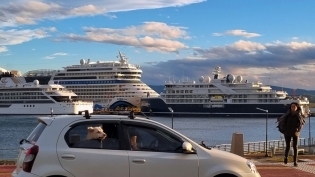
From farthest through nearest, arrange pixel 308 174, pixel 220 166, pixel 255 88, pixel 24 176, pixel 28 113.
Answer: pixel 255 88 → pixel 28 113 → pixel 308 174 → pixel 220 166 → pixel 24 176

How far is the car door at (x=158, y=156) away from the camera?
7395 mm

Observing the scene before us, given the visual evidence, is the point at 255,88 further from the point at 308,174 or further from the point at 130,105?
the point at 308,174

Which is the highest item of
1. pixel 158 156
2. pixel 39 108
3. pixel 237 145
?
pixel 158 156

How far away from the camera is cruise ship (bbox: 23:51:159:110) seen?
11575 cm

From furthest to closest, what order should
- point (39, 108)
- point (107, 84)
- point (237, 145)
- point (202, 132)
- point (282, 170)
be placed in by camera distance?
point (107, 84) → point (39, 108) → point (202, 132) → point (237, 145) → point (282, 170)

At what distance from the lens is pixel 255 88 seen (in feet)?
334

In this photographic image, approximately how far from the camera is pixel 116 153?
738cm

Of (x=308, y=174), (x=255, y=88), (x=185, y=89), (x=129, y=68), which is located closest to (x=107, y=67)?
(x=129, y=68)

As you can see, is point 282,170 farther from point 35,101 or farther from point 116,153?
point 35,101

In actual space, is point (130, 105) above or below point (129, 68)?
below

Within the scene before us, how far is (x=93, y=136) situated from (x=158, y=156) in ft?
3.11

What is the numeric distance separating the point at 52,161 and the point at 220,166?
2324 mm

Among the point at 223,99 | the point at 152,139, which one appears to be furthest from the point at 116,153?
the point at 223,99

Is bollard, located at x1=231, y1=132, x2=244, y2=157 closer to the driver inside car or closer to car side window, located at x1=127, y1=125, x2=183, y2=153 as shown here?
car side window, located at x1=127, y1=125, x2=183, y2=153
